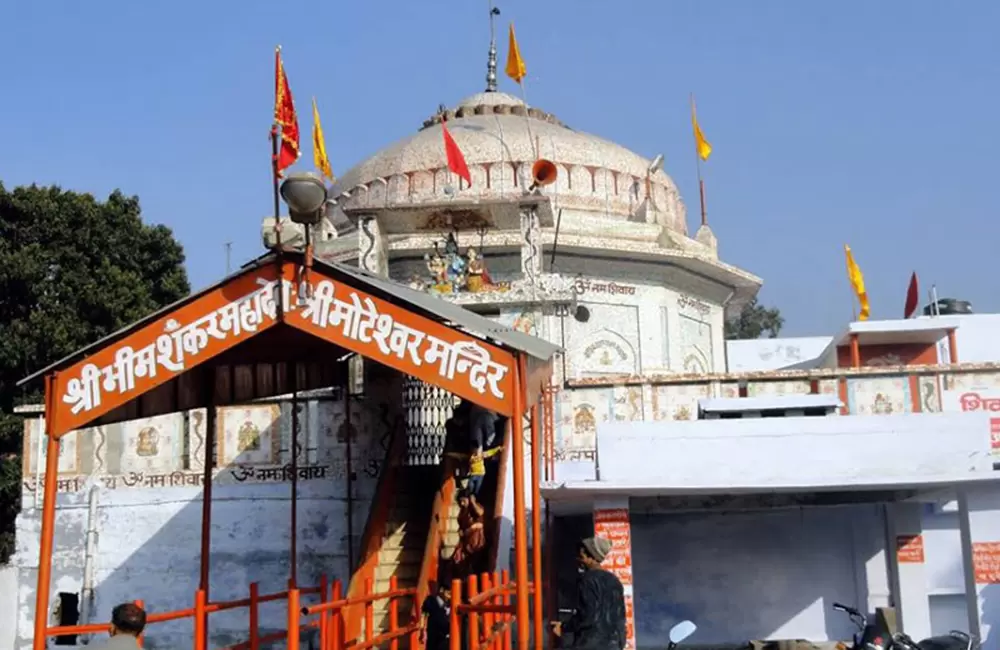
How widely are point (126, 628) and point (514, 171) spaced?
→ 19227 mm

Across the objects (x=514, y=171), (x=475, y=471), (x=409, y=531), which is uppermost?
(x=514, y=171)

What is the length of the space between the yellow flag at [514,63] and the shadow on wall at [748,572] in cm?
1352

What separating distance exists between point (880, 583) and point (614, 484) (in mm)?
5585

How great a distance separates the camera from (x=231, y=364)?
35.1ft

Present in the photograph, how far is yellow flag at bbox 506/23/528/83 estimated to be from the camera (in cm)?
2677

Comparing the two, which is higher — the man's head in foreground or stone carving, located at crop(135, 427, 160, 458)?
stone carving, located at crop(135, 427, 160, 458)

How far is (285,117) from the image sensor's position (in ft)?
25.5

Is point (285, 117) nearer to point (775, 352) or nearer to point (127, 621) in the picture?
point (127, 621)

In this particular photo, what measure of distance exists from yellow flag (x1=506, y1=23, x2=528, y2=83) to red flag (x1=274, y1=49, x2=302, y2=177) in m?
19.4

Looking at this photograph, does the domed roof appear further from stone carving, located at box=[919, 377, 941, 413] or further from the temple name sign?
the temple name sign

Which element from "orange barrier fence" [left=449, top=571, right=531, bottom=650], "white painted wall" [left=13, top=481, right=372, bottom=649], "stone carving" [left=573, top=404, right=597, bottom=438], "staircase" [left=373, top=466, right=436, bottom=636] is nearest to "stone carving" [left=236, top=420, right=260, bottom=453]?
"white painted wall" [left=13, top=481, right=372, bottom=649]

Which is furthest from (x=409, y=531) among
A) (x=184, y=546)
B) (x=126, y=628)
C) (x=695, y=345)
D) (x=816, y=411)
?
(x=695, y=345)

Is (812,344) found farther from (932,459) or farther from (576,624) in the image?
(576,624)

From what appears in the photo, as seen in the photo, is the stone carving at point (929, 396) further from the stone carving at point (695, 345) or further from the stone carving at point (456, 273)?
the stone carving at point (695, 345)
